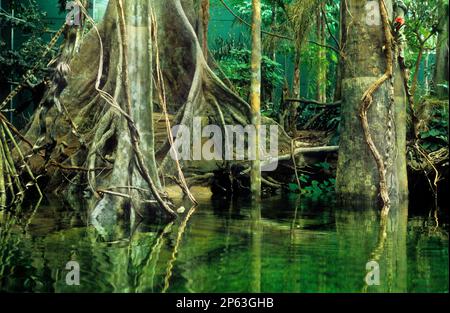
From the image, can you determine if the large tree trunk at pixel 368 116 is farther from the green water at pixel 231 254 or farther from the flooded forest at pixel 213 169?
the green water at pixel 231 254

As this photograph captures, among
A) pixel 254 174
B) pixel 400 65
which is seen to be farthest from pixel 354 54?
pixel 254 174

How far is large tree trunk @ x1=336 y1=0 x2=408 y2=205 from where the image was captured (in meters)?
7.53

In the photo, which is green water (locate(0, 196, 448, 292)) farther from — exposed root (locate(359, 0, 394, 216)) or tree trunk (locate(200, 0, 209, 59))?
tree trunk (locate(200, 0, 209, 59))

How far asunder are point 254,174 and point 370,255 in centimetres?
456

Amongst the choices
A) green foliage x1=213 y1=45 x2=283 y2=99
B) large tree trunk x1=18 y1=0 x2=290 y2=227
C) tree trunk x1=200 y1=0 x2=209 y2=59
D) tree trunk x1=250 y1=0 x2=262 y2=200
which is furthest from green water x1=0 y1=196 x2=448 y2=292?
green foliage x1=213 y1=45 x2=283 y2=99

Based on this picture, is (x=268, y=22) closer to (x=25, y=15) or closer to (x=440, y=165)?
(x=25, y=15)

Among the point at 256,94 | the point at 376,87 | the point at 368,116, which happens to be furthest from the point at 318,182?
the point at 376,87

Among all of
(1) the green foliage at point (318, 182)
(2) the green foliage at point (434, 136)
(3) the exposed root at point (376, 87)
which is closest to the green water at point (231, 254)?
(3) the exposed root at point (376, 87)

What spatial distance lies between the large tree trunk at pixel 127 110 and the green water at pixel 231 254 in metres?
0.52

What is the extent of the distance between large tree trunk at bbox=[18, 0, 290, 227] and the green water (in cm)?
52

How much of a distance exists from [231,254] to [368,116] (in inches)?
147

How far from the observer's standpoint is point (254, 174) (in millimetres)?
8820

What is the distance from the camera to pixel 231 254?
170 inches

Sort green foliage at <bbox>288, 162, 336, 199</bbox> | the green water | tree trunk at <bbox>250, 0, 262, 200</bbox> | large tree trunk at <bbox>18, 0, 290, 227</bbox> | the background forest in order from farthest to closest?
green foliage at <bbox>288, 162, 336, 199</bbox> → the background forest → tree trunk at <bbox>250, 0, 262, 200</bbox> → large tree trunk at <bbox>18, 0, 290, 227</bbox> → the green water
